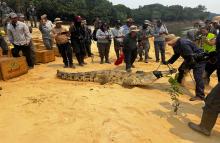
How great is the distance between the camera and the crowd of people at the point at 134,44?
7129 mm

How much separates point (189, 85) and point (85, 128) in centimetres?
499

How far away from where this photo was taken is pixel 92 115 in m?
5.80

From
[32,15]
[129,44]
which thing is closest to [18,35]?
[129,44]

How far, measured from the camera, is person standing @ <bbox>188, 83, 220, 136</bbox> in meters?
5.61

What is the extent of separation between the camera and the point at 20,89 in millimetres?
7965

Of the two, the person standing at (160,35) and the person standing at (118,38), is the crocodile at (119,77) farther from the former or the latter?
the person standing at (118,38)

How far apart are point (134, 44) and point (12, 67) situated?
4.04 meters

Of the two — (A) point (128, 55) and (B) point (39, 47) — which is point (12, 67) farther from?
(B) point (39, 47)

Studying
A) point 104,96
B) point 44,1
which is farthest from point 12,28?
point 44,1

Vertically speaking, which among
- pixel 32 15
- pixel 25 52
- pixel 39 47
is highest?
pixel 32 15

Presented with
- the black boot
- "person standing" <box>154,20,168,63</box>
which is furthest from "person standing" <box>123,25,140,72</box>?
the black boot

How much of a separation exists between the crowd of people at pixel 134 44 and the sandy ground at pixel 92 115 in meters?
0.64

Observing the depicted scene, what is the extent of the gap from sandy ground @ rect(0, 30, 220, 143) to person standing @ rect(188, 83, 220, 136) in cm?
13

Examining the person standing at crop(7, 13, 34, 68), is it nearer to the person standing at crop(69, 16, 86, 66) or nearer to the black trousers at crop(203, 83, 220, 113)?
the person standing at crop(69, 16, 86, 66)
